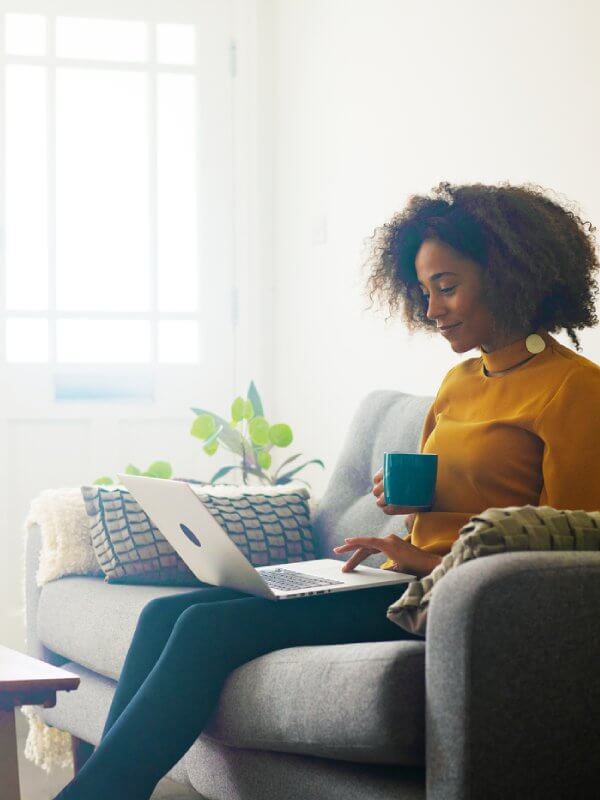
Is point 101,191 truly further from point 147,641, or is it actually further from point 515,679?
point 515,679

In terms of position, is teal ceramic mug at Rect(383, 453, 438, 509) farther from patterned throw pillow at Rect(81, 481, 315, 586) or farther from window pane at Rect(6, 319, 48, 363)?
window pane at Rect(6, 319, 48, 363)

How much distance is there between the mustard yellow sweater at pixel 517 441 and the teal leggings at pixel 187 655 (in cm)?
17

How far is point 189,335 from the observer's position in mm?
3932

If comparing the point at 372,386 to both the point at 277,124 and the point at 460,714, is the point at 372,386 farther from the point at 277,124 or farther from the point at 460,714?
the point at 460,714

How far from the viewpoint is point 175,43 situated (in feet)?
12.9

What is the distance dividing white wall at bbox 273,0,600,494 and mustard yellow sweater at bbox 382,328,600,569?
25.0 inches

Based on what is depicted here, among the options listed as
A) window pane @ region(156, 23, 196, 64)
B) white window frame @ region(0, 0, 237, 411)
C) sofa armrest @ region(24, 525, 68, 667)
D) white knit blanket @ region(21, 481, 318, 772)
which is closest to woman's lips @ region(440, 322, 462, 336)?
white knit blanket @ region(21, 481, 318, 772)

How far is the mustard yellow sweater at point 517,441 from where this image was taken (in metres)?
1.54

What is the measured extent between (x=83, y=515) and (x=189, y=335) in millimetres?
1569

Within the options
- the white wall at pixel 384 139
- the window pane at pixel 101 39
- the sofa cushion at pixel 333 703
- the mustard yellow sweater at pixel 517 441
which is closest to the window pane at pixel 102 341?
the white wall at pixel 384 139

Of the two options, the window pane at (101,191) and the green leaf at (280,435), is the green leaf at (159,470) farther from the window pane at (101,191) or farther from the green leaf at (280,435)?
the window pane at (101,191)

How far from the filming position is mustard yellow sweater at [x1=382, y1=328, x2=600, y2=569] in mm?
1542

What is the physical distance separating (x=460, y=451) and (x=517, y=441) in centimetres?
10

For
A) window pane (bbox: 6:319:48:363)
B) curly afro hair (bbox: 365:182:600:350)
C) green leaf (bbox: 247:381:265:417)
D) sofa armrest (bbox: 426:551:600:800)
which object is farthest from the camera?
window pane (bbox: 6:319:48:363)
